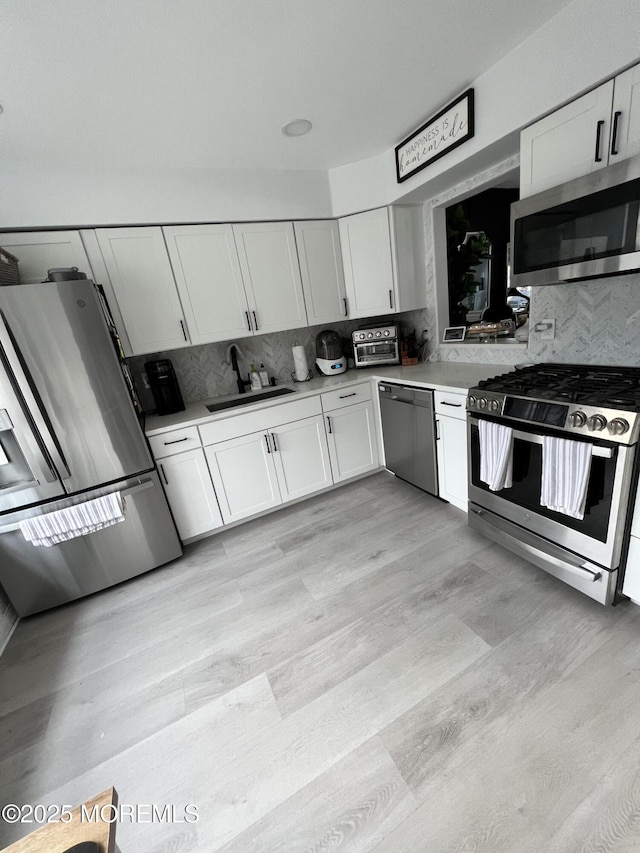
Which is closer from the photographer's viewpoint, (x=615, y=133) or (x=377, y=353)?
(x=615, y=133)

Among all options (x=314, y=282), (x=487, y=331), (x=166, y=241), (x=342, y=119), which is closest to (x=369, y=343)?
(x=314, y=282)

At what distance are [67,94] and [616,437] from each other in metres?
2.73

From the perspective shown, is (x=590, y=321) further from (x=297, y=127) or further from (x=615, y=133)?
(x=297, y=127)

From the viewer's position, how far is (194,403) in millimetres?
2873

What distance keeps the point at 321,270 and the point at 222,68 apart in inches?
58.1

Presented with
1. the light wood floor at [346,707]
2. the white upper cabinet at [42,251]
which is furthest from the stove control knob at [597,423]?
the white upper cabinet at [42,251]

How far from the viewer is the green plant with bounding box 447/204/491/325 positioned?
9.51 feet

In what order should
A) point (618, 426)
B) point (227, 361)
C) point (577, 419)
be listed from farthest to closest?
point (227, 361)
point (577, 419)
point (618, 426)

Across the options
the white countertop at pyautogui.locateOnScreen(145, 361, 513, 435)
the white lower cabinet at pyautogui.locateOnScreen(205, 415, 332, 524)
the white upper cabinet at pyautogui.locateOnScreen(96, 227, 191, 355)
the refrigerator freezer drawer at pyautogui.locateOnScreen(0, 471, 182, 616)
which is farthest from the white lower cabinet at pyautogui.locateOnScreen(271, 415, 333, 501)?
the white upper cabinet at pyautogui.locateOnScreen(96, 227, 191, 355)

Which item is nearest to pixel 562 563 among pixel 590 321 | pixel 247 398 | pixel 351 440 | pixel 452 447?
pixel 452 447

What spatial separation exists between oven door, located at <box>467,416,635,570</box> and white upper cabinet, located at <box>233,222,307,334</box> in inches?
67.2

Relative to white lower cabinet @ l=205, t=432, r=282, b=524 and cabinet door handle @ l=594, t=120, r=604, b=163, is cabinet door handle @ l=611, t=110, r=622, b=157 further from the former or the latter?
white lower cabinet @ l=205, t=432, r=282, b=524

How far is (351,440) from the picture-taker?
113 inches

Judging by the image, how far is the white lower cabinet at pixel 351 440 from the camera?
9.12ft
